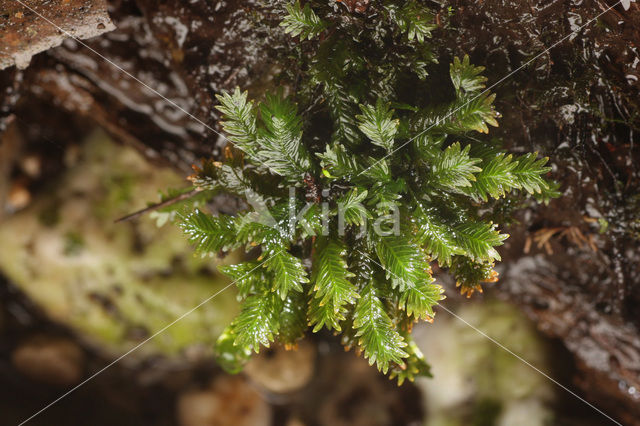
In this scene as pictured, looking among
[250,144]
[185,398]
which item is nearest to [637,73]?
[250,144]

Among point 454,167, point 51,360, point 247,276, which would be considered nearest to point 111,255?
point 51,360

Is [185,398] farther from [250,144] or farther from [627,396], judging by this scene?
[627,396]

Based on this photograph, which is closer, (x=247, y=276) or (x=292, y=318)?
(x=247, y=276)

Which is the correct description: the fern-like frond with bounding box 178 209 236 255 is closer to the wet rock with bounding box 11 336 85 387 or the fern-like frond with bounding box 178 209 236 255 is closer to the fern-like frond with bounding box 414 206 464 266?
the fern-like frond with bounding box 414 206 464 266

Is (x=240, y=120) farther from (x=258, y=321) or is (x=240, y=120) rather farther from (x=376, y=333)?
(x=376, y=333)

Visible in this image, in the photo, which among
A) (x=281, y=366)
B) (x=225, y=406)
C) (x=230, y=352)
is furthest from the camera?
(x=225, y=406)

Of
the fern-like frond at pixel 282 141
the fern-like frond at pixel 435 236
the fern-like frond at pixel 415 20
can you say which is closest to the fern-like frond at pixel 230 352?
the fern-like frond at pixel 282 141

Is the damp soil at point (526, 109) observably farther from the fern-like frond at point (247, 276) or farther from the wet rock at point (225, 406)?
the wet rock at point (225, 406)
